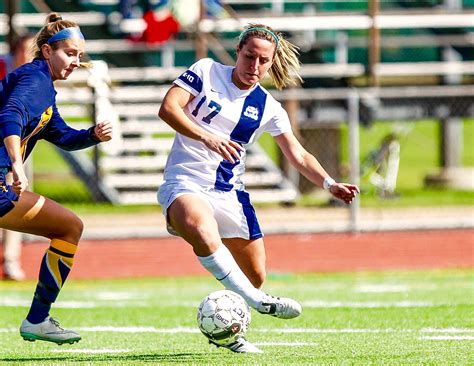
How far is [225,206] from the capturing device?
7.89m

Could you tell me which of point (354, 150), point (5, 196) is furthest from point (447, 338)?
point (354, 150)

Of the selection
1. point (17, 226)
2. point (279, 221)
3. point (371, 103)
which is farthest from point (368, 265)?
point (17, 226)

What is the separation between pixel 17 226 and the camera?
7562 mm

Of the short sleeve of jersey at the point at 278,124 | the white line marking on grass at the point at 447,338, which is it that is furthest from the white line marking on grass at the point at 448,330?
the short sleeve of jersey at the point at 278,124

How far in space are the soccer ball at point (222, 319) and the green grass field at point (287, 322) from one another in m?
0.13

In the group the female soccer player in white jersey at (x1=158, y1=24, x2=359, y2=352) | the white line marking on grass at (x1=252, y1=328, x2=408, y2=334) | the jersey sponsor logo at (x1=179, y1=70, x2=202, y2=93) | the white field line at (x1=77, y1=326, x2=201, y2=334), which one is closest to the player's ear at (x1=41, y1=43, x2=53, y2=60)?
the female soccer player in white jersey at (x1=158, y1=24, x2=359, y2=352)

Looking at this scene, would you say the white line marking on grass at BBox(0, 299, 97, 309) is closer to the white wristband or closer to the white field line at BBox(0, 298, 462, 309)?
the white field line at BBox(0, 298, 462, 309)

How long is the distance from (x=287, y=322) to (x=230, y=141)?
8.93 feet

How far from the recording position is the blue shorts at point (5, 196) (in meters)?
7.29

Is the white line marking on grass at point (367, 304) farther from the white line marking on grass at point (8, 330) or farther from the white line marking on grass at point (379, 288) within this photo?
the white line marking on grass at point (8, 330)

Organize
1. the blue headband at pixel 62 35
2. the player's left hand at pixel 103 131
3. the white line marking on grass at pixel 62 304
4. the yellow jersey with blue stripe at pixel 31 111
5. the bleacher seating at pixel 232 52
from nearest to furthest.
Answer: the yellow jersey with blue stripe at pixel 31 111 → the blue headband at pixel 62 35 → the player's left hand at pixel 103 131 → the white line marking on grass at pixel 62 304 → the bleacher seating at pixel 232 52

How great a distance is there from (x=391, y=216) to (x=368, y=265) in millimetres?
3139

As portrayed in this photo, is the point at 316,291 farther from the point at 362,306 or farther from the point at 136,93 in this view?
the point at 136,93

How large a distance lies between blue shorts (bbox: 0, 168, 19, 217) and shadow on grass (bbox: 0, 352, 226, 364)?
878 millimetres
